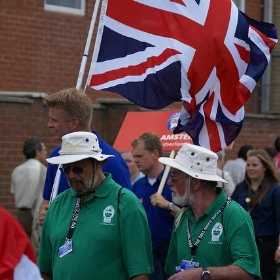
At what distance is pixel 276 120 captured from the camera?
1648cm

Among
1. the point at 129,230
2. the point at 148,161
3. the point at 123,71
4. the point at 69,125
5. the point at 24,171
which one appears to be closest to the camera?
the point at 129,230

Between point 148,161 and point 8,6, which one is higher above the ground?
point 8,6

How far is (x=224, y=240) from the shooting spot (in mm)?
5746

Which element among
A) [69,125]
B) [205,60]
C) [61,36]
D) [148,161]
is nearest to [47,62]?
[61,36]

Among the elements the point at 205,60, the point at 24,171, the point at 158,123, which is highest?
the point at 205,60

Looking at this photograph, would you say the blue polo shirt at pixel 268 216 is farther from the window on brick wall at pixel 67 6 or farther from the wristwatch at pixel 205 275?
the window on brick wall at pixel 67 6

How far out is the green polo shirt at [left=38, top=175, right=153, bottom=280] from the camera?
A: 5.54 m

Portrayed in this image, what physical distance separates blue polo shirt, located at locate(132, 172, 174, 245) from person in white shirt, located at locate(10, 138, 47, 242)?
3.31m

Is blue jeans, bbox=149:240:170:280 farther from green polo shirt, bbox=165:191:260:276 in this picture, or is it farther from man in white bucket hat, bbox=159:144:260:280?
green polo shirt, bbox=165:191:260:276

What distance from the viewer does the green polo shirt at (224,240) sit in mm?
5684

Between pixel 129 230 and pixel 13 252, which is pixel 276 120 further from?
pixel 13 252

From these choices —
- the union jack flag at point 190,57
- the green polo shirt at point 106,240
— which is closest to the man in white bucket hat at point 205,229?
the green polo shirt at point 106,240

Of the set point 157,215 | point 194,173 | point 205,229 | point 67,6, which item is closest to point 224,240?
point 205,229

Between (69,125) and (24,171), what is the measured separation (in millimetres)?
5979
